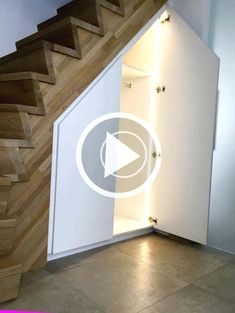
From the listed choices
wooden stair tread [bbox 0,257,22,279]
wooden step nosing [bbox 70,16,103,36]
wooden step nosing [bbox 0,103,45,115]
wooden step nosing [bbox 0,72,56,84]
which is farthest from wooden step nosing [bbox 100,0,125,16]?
wooden stair tread [bbox 0,257,22,279]

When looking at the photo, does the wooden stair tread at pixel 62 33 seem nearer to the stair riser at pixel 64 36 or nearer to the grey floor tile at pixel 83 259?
the stair riser at pixel 64 36

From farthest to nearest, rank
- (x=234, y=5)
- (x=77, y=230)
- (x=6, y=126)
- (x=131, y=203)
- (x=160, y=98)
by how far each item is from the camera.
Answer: (x=131, y=203)
(x=160, y=98)
(x=234, y=5)
(x=77, y=230)
(x=6, y=126)

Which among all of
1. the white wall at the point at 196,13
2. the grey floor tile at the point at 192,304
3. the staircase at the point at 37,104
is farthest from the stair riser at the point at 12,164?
the white wall at the point at 196,13

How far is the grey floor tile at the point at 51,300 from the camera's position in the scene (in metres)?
1.53

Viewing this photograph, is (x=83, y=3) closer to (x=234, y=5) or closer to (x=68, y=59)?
(x=68, y=59)

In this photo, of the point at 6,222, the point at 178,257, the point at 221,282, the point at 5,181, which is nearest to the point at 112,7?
the point at 5,181

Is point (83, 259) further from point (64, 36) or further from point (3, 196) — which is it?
point (64, 36)

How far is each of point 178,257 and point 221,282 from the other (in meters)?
0.43

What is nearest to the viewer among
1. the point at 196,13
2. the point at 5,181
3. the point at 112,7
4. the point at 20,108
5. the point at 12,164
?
the point at 5,181

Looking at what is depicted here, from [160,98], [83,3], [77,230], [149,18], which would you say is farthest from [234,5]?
[77,230]

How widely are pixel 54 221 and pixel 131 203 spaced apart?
1.19m

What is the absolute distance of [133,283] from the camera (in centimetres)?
185

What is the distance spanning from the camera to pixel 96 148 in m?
2.23
